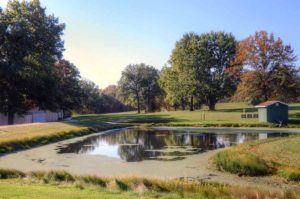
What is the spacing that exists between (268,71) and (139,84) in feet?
165

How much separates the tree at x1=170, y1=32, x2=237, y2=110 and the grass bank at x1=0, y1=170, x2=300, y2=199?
55920 millimetres

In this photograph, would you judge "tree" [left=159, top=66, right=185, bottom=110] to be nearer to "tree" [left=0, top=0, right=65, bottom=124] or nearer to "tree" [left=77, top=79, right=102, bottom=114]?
"tree" [left=0, top=0, right=65, bottom=124]

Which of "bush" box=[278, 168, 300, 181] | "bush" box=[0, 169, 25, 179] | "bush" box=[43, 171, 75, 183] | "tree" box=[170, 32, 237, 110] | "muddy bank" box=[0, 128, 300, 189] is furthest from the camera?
"tree" box=[170, 32, 237, 110]

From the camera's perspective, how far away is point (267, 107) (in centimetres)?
4597

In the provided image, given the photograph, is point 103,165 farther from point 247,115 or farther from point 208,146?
point 247,115

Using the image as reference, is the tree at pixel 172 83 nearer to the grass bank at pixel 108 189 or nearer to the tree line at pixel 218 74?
the tree line at pixel 218 74

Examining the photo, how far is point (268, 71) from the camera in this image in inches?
2208

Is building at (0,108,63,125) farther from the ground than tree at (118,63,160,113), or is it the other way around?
tree at (118,63,160,113)

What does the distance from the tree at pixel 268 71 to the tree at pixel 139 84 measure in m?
47.0

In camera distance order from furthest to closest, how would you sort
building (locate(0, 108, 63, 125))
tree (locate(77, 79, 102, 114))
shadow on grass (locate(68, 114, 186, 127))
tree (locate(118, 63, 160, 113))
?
tree (locate(77, 79, 102, 114)) → tree (locate(118, 63, 160, 113)) → building (locate(0, 108, 63, 125)) → shadow on grass (locate(68, 114, 186, 127))

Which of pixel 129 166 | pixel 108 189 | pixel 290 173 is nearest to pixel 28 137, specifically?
pixel 129 166

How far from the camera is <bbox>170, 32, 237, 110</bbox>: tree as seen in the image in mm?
69750

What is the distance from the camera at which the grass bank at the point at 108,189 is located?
9.98 m

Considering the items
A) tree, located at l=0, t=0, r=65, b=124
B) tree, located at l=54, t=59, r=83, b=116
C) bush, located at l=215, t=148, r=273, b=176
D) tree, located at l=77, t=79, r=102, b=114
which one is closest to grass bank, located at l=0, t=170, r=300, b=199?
bush, located at l=215, t=148, r=273, b=176
